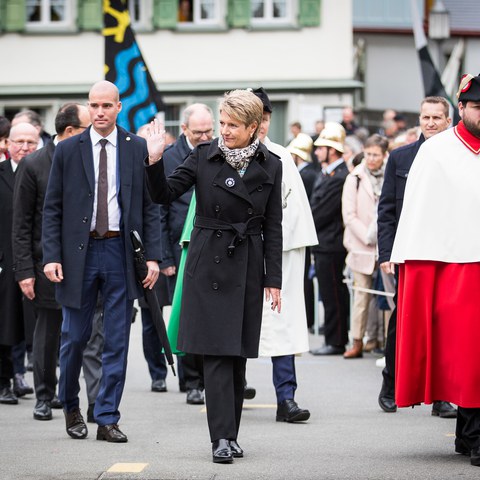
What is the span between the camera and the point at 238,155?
839 centimetres

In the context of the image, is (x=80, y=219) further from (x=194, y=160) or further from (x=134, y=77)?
(x=134, y=77)

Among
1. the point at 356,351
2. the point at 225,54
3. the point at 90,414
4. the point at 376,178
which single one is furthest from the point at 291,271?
the point at 225,54

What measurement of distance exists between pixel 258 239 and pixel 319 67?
26.4 m

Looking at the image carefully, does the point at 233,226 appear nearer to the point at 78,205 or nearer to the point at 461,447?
the point at 78,205

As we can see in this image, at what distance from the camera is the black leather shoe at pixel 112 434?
914cm

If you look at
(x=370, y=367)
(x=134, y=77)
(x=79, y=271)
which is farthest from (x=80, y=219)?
(x=134, y=77)

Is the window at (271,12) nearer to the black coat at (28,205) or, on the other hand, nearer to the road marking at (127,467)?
the black coat at (28,205)

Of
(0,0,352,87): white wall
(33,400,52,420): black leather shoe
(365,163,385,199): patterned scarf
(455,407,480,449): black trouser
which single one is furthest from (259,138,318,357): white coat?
(0,0,352,87): white wall

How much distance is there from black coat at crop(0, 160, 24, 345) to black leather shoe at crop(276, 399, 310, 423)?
7.41ft

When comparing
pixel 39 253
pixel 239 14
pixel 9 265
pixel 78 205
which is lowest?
pixel 9 265

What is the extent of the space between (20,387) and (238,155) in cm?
416

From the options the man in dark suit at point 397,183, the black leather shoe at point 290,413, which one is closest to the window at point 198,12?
the man in dark suit at point 397,183

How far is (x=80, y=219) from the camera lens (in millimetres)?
9094

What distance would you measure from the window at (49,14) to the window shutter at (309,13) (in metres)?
5.32
